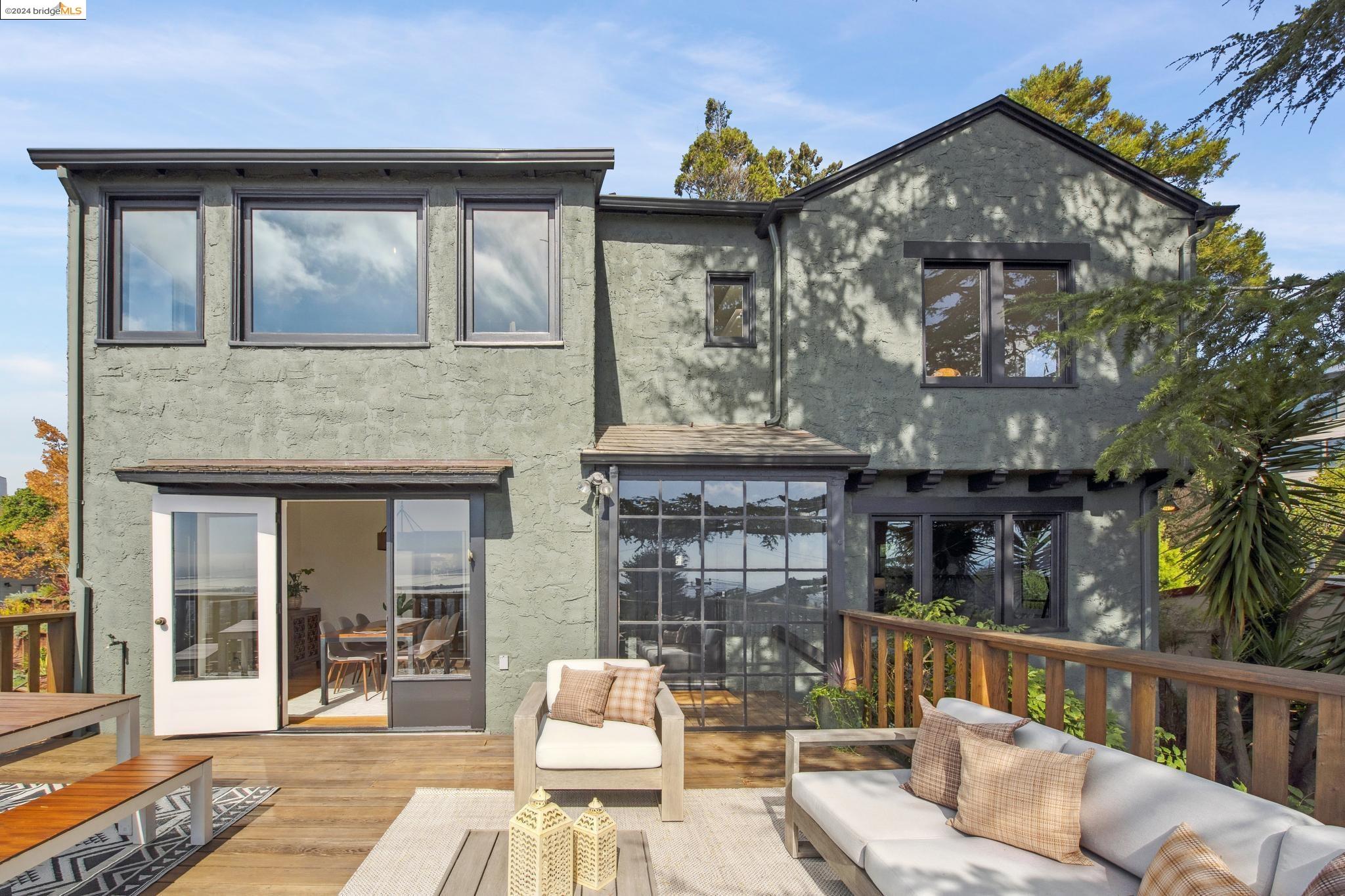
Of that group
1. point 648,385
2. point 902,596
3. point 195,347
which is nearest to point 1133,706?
point 902,596

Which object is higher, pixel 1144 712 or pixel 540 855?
pixel 1144 712

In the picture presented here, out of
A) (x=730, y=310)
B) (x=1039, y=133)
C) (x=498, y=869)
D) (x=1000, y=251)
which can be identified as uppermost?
(x=1039, y=133)

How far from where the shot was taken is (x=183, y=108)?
763 cm

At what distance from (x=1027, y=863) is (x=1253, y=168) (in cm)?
1096

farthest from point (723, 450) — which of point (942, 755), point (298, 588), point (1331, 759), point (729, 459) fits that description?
point (298, 588)

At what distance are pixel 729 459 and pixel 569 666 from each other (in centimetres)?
213

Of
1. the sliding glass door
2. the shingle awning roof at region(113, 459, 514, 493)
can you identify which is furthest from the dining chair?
the shingle awning roof at region(113, 459, 514, 493)

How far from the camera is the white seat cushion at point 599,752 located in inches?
168

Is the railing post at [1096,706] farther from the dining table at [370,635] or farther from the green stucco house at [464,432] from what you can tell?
the dining table at [370,635]

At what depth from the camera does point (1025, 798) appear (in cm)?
274

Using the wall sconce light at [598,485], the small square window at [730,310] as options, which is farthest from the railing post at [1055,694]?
the small square window at [730,310]

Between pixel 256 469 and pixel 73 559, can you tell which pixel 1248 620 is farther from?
pixel 73 559

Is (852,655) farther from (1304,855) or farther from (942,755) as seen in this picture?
(1304,855)

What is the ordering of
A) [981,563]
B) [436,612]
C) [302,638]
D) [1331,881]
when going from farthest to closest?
[302,638] < [981,563] < [436,612] < [1331,881]
